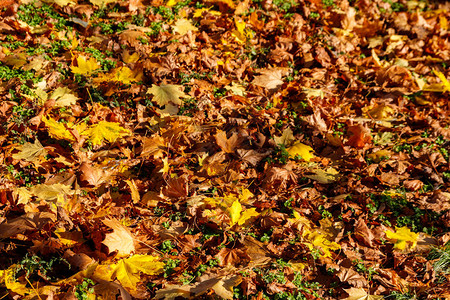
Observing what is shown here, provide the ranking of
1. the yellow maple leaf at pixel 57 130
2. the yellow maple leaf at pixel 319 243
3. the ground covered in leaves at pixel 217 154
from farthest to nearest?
the yellow maple leaf at pixel 57 130 → the yellow maple leaf at pixel 319 243 → the ground covered in leaves at pixel 217 154

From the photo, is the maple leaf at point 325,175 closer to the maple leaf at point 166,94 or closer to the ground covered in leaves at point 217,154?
the ground covered in leaves at point 217,154

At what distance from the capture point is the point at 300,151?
11.6 ft

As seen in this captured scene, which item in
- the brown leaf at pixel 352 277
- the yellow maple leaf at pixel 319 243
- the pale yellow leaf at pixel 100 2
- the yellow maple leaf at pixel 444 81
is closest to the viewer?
the brown leaf at pixel 352 277

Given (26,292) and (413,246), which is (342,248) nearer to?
(413,246)

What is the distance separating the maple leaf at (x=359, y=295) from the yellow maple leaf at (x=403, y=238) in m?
0.53

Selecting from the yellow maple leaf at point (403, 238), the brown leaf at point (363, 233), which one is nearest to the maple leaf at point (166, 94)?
the brown leaf at point (363, 233)

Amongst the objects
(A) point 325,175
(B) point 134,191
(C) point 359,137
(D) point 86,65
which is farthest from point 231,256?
(D) point 86,65

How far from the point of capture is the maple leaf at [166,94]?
3607mm

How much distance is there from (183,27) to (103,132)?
5.88ft

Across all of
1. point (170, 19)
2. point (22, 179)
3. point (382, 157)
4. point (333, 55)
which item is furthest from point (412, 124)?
point (22, 179)

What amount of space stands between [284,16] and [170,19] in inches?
58.1

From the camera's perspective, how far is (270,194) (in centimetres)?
327

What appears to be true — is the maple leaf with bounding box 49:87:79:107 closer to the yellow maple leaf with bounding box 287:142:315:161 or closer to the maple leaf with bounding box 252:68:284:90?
the maple leaf with bounding box 252:68:284:90

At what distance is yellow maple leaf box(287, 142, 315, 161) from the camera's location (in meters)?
3.52
